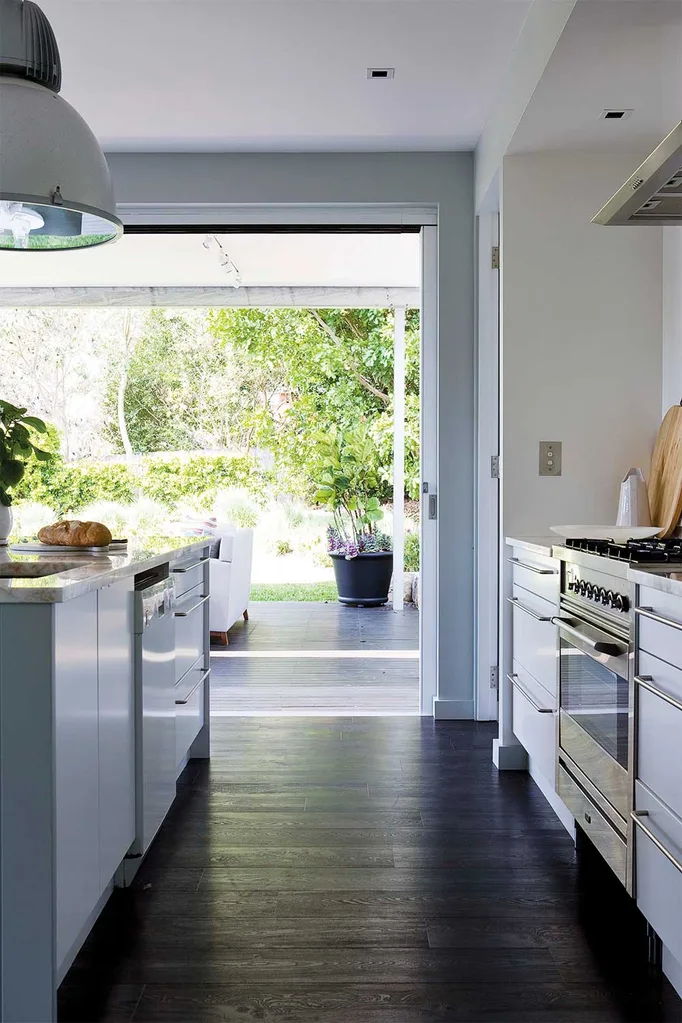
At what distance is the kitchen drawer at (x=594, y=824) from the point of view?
210 centimetres

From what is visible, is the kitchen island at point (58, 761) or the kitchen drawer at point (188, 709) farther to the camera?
the kitchen drawer at point (188, 709)

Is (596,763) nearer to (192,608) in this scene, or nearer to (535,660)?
(535,660)

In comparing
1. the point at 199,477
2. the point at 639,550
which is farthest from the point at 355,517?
the point at 639,550

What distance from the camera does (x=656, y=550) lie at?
2.16 m

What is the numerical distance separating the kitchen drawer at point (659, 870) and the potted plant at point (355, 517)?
667 cm

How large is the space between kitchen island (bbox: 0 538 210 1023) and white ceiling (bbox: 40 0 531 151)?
1.97 meters

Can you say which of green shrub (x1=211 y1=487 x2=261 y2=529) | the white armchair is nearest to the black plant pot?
the white armchair

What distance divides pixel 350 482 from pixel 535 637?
6.50 metres

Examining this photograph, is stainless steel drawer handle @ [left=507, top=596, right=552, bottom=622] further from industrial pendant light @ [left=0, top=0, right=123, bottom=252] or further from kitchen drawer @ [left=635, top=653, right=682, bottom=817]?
industrial pendant light @ [left=0, top=0, right=123, bottom=252]

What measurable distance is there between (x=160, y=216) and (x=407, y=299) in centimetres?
411

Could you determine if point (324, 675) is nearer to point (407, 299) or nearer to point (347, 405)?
point (407, 299)

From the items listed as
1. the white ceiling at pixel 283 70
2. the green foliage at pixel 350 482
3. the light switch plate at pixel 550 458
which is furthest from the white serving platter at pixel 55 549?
the green foliage at pixel 350 482

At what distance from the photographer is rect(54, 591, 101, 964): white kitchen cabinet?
1.67 meters

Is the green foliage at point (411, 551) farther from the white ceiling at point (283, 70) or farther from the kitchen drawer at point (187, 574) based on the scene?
the kitchen drawer at point (187, 574)
